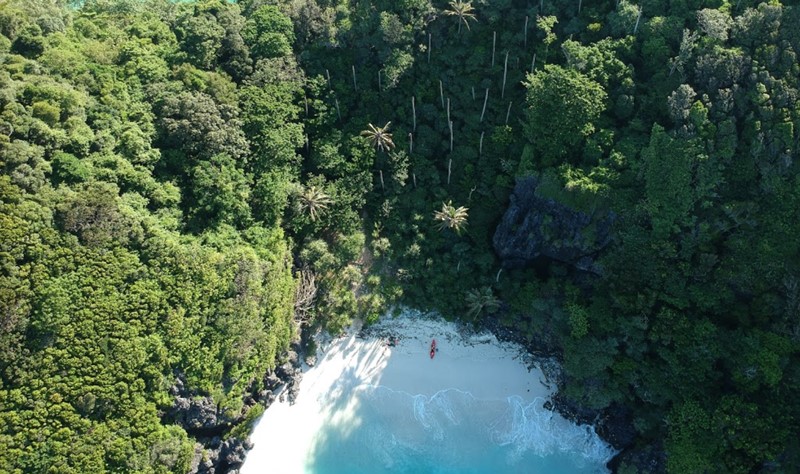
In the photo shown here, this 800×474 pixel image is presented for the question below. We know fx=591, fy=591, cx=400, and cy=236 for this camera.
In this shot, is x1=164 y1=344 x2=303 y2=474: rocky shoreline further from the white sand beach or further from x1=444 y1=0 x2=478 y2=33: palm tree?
x1=444 y1=0 x2=478 y2=33: palm tree

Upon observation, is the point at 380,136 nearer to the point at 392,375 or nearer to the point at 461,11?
the point at 461,11

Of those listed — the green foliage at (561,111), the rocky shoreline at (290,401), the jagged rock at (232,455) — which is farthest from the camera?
the green foliage at (561,111)

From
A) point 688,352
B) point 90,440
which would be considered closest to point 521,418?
point 688,352

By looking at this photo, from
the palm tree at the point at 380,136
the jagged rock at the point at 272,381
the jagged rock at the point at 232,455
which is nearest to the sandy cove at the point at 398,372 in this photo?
the jagged rock at the point at 272,381

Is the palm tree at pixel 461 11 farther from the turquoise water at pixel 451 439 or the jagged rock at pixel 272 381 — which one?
the jagged rock at pixel 272 381

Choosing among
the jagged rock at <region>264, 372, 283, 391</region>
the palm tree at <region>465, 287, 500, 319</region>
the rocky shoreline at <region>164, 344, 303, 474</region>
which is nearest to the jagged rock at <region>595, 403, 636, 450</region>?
the palm tree at <region>465, 287, 500, 319</region>
